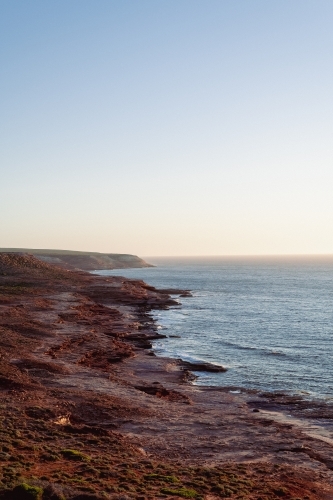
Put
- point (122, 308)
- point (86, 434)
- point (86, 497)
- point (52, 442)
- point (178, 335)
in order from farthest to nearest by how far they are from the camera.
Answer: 1. point (122, 308)
2. point (178, 335)
3. point (86, 434)
4. point (52, 442)
5. point (86, 497)

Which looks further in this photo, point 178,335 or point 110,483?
point 178,335

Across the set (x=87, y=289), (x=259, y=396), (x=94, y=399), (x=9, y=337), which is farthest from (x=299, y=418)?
(x=87, y=289)

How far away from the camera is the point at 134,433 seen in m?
26.5

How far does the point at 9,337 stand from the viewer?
48688 mm

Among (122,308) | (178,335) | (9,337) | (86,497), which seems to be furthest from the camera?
(122,308)

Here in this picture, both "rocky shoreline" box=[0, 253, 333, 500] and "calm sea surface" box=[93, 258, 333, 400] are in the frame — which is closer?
"rocky shoreline" box=[0, 253, 333, 500]

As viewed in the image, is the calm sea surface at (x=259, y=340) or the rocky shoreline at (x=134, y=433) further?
the calm sea surface at (x=259, y=340)

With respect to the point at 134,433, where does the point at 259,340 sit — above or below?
below

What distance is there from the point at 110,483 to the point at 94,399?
41.9ft

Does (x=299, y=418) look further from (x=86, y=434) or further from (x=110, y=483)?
(x=110, y=483)

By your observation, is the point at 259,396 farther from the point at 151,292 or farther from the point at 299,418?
the point at 151,292

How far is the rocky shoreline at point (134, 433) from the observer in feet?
62.5

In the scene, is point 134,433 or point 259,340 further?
point 259,340

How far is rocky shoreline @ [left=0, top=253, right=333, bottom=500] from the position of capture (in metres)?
19.1
